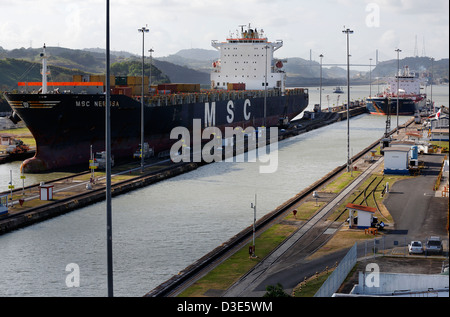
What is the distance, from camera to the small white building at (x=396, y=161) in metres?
55.7

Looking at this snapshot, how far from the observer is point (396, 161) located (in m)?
55.8

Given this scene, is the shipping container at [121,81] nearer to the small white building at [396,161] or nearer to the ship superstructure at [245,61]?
the small white building at [396,161]

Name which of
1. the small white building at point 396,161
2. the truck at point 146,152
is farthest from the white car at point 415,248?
the truck at point 146,152

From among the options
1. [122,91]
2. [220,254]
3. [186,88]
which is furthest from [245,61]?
[220,254]

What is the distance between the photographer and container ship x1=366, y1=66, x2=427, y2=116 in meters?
146

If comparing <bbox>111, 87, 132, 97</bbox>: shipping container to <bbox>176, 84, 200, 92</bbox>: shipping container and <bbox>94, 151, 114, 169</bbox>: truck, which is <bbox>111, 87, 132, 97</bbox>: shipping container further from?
<bbox>176, 84, 200, 92</bbox>: shipping container

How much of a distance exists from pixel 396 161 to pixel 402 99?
9676 cm

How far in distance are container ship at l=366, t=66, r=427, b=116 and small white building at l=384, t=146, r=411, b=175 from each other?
8420 centimetres

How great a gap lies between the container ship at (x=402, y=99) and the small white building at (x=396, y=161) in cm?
8420

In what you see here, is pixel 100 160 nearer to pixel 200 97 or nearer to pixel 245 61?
pixel 200 97

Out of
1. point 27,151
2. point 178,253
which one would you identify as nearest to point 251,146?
point 27,151

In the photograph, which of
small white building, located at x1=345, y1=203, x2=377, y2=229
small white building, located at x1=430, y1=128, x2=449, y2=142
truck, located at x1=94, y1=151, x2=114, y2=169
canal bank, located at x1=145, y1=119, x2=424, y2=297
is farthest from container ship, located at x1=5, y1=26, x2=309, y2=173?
small white building, located at x1=345, y1=203, x2=377, y2=229

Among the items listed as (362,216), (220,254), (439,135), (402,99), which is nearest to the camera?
(220,254)

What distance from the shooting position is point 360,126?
4766 inches
